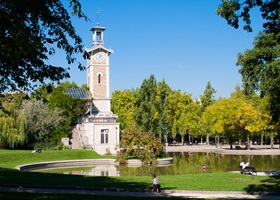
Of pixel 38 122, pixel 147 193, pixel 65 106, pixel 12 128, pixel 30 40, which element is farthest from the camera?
pixel 65 106

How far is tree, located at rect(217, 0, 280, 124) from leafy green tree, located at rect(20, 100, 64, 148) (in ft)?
78.2

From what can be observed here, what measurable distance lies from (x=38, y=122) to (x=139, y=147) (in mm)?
13180

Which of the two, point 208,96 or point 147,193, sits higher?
point 208,96

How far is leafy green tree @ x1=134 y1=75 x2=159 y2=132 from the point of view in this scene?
58.2m

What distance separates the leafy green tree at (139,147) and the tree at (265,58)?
11.2 meters

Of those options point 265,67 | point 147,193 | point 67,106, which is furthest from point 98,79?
point 147,193

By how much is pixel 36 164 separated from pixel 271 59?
21619 mm

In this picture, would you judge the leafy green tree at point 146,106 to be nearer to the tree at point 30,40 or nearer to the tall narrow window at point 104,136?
the tall narrow window at point 104,136

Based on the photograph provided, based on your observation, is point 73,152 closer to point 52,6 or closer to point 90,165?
point 90,165

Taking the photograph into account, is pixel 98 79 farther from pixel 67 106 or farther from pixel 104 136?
pixel 104 136

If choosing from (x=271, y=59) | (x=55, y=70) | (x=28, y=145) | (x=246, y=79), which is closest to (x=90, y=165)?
(x=28, y=145)

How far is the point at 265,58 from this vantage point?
28094mm

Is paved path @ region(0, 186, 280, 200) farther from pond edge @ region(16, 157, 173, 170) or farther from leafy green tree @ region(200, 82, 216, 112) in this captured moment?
leafy green tree @ region(200, 82, 216, 112)

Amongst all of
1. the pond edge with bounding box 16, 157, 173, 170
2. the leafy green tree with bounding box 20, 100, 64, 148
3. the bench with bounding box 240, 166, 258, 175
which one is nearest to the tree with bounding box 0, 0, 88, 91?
the bench with bounding box 240, 166, 258, 175
